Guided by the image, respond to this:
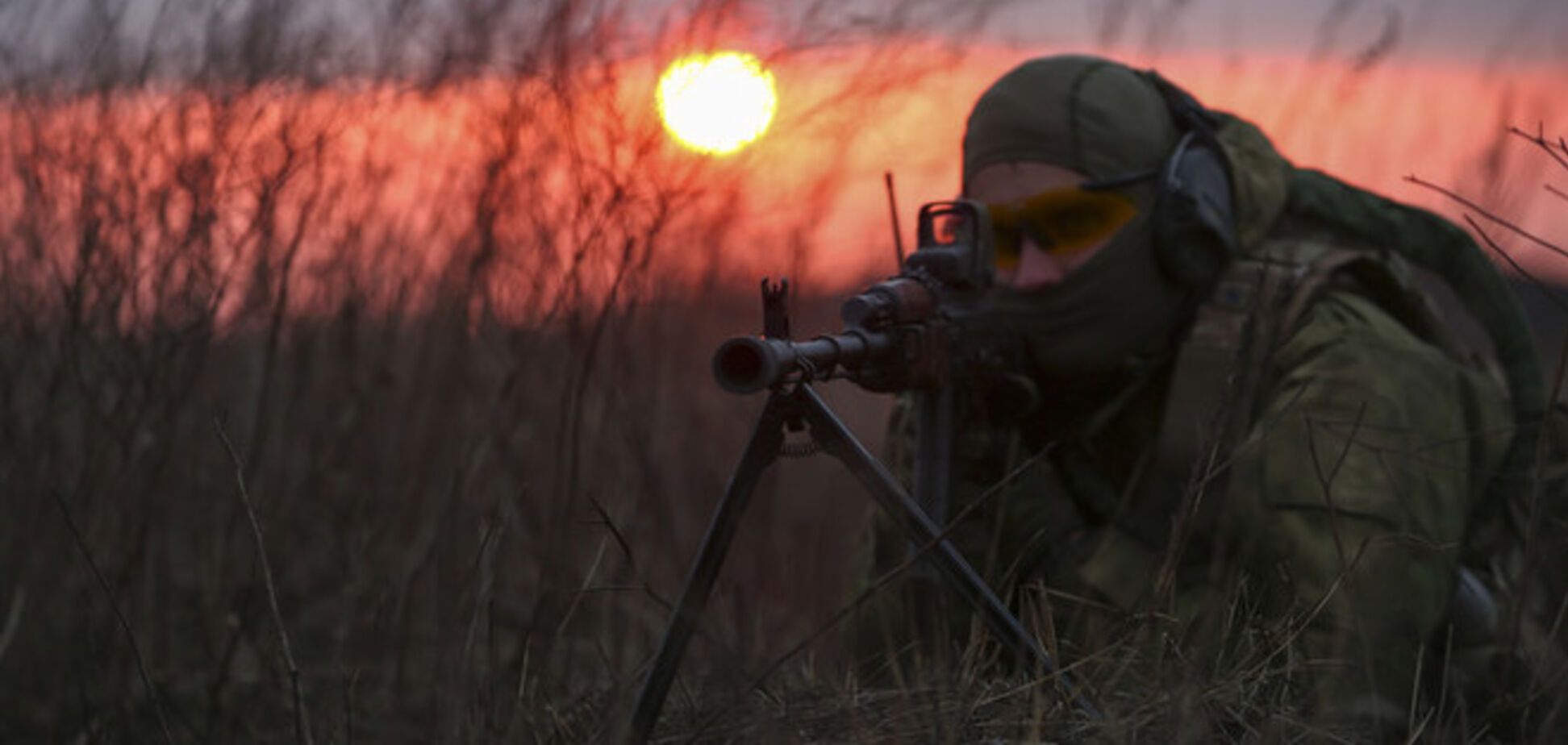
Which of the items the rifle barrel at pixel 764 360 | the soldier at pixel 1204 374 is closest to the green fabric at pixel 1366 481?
the soldier at pixel 1204 374

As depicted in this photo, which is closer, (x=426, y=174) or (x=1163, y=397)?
(x=1163, y=397)

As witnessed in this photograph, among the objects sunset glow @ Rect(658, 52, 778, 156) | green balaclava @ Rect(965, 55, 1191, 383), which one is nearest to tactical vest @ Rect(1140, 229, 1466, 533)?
green balaclava @ Rect(965, 55, 1191, 383)

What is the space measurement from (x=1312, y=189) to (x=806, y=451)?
5.73 ft

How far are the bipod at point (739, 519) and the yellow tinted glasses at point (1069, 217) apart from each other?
123 centimetres

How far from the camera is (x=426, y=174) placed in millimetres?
3625

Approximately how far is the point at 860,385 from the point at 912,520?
1.07 feet

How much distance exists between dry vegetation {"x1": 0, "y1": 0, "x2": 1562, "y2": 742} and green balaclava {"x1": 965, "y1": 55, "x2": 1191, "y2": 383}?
0.98ft

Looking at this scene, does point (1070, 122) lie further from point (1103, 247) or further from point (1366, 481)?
point (1366, 481)

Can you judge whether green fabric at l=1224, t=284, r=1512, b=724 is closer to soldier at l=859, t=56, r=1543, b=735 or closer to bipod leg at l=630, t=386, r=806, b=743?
soldier at l=859, t=56, r=1543, b=735

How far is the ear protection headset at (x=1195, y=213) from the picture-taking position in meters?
2.94

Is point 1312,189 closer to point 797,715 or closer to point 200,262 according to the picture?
point 797,715

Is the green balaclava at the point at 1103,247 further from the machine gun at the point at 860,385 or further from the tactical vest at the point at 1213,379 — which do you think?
the machine gun at the point at 860,385

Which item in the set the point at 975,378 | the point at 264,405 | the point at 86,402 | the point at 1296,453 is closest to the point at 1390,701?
the point at 1296,453

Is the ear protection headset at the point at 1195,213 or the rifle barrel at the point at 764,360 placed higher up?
the ear protection headset at the point at 1195,213
